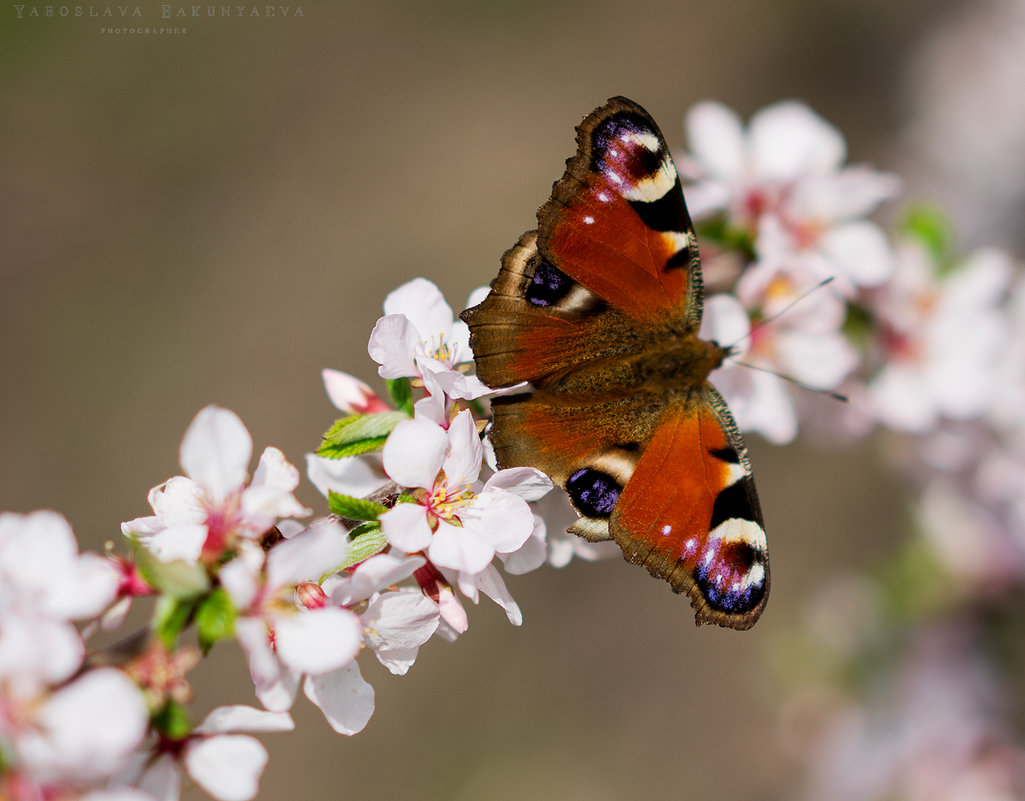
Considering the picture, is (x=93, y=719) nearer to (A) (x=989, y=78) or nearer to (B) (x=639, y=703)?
(B) (x=639, y=703)

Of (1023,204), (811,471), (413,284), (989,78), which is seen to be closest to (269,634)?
(413,284)

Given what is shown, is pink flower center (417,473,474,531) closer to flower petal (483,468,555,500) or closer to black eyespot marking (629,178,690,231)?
flower petal (483,468,555,500)

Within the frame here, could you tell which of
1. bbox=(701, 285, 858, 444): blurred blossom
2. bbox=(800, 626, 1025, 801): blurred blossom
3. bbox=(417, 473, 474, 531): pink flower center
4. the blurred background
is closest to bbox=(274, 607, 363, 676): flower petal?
bbox=(417, 473, 474, 531): pink flower center

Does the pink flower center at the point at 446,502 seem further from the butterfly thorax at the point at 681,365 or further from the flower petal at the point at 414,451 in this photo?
the butterfly thorax at the point at 681,365

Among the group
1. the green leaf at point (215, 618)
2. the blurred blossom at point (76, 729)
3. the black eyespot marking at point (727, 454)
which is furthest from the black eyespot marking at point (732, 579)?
the blurred blossom at point (76, 729)

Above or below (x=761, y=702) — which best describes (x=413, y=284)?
above

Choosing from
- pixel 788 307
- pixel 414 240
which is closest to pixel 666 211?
pixel 788 307
